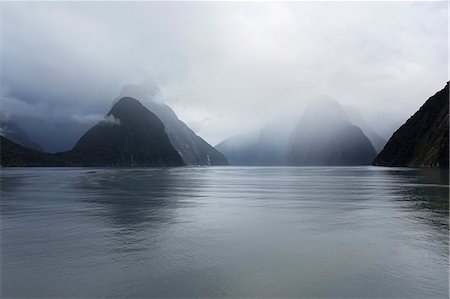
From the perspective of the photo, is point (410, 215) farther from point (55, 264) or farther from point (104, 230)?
point (55, 264)

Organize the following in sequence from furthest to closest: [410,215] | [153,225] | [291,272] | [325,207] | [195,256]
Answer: [325,207] → [410,215] → [153,225] → [195,256] → [291,272]

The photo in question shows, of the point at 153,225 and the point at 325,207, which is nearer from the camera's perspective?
the point at 153,225

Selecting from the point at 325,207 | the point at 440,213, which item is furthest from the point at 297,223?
the point at 440,213

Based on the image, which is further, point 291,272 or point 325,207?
point 325,207

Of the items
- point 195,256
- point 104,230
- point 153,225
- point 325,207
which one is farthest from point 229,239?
point 325,207

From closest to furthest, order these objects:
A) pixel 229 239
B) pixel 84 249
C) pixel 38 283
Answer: pixel 38 283, pixel 84 249, pixel 229 239

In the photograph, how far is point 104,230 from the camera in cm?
2570

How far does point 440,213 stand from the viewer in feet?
108

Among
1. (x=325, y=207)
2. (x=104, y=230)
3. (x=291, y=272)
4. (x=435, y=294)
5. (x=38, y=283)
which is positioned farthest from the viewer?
(x=325, y=207)

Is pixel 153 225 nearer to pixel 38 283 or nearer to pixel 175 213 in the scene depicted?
pixel 175 213

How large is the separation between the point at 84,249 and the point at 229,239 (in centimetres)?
890

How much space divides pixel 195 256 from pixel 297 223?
1251 cm

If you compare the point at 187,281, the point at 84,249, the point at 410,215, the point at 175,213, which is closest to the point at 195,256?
the point at 187,281

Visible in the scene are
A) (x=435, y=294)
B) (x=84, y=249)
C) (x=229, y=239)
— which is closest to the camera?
(x=435, y=294)
